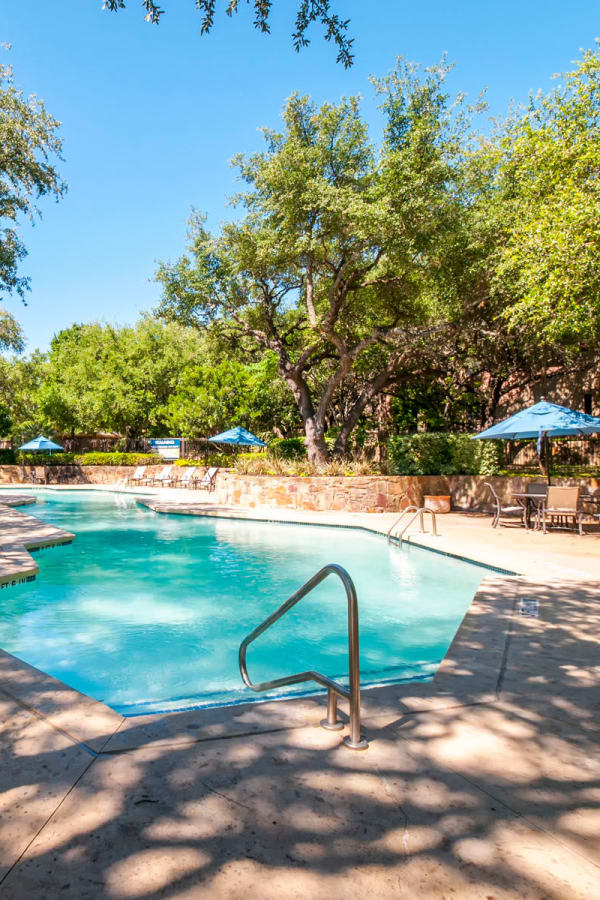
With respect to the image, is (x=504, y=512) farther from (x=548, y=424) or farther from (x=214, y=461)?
(x=214, y=461)

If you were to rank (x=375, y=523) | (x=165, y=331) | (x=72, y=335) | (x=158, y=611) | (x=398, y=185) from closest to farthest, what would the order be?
(x=158, y=611) < (x=375, y=523) < (x=398, y=185) < (x=165, y=331) < (x=72, y=335)

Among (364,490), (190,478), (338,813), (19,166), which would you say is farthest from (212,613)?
(190,478)

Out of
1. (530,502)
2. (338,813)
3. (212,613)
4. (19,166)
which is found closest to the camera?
(338,813)

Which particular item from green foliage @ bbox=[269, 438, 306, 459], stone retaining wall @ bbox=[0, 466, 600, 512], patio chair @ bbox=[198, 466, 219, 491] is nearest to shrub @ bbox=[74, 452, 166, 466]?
patio chair @ bbox=[198, 466, 219, 491]

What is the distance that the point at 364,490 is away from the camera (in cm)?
1431

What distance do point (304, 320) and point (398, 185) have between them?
695 cm

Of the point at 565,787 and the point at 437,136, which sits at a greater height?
the point at 437,136

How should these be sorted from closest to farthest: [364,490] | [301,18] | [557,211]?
[301,18], [557,211], [364,490]

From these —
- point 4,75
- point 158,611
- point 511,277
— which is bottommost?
point 158,611

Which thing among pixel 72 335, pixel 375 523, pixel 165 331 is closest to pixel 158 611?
pixel 375 523

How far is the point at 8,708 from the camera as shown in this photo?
9.66ft

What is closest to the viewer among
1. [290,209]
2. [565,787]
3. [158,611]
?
[565,787]

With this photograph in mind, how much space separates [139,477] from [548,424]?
18.5m

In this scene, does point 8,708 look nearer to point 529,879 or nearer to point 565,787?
point 529,879
